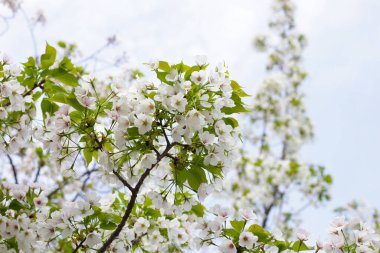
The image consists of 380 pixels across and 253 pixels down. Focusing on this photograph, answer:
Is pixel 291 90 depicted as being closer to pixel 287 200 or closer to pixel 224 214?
pixel 287 200

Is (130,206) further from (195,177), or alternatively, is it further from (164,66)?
(164,66)

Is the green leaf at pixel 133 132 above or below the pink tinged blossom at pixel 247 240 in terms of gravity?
above

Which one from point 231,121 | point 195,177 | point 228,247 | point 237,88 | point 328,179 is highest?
point 328,179

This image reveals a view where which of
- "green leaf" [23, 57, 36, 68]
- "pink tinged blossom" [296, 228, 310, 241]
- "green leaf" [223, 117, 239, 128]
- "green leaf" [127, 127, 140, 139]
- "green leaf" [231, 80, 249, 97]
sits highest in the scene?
"green leaf" [23, 57, 36, 68]

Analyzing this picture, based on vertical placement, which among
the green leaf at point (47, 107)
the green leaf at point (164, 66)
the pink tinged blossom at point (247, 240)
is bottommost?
the pink tinged blossom at point (247, 240)

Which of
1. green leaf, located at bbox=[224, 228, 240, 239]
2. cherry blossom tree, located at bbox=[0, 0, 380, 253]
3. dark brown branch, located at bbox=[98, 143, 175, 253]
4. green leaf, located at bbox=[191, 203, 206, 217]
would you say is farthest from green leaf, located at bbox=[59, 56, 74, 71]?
green leaf, located at bbox=[224, 228, 240, 239]

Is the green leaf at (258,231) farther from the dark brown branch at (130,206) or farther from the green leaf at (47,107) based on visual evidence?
the green leaf at (47,107)

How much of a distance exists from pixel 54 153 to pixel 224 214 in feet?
3.03

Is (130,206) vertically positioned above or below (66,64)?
below

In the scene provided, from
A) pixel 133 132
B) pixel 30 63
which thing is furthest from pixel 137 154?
pixel 30 63

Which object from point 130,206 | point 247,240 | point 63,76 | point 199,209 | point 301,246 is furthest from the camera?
point 199,209

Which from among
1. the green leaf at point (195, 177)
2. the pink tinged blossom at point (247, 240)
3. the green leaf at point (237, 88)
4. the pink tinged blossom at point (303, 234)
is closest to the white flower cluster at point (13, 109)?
the green leaf at point (195, 177)

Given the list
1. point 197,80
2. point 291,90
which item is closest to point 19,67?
point 197,80

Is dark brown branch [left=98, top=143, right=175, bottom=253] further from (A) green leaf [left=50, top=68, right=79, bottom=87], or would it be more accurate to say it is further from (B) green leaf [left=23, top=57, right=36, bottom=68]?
(B) green leaf [left=23, top=57, right=36, bottom=68]
